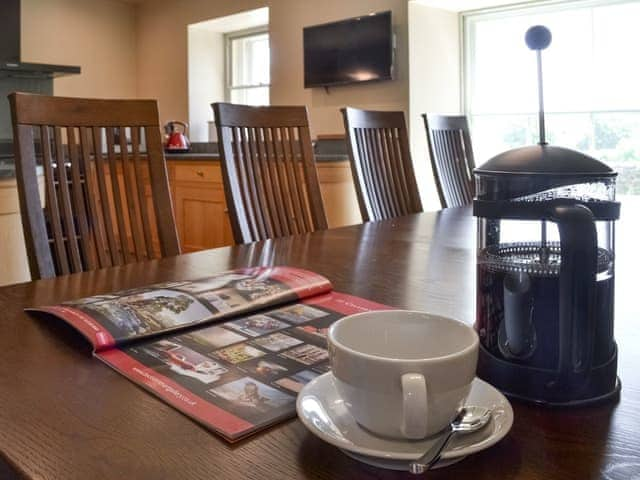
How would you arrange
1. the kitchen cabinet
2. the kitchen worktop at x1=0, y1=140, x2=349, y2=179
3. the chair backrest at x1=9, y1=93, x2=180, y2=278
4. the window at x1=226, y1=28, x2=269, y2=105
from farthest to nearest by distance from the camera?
the window at x1=226, y1=28, x2=269, y2=105, the kitchen cabinet, the kitchen worktop at x1=0, y1=140, x2=349, y2=179, the chair backrest at x1=9, y1=93, x2=180, y2=278

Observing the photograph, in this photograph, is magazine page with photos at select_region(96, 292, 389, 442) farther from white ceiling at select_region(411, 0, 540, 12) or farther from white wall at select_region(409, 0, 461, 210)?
white ceiling at select_region(411, 0, 540, 12)

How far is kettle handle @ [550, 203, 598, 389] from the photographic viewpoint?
463mm

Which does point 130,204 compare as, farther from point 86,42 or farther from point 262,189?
point 86,42

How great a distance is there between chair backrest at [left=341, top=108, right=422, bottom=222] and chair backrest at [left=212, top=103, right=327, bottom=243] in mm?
254

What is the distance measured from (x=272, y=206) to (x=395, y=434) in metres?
1.24

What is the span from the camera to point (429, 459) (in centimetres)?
39

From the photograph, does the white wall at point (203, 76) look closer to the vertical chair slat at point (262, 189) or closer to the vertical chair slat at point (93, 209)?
the vertical chair slat at point (262, 189)

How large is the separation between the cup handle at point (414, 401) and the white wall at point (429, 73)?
11.9 feet

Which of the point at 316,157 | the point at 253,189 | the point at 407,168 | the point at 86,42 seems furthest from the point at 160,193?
the point at 86,42

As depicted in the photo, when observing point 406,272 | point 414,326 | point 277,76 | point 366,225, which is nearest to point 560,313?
point 414,326

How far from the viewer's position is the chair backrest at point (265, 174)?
1.56 metres

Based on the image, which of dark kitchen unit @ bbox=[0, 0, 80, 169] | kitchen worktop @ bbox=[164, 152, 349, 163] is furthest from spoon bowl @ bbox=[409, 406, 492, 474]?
dark kitchen unit @ bbox=[0, 0, 80, 169]

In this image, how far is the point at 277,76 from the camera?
4605 millimetres

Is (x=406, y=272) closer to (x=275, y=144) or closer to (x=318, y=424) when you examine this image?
(x=318, y=424)
